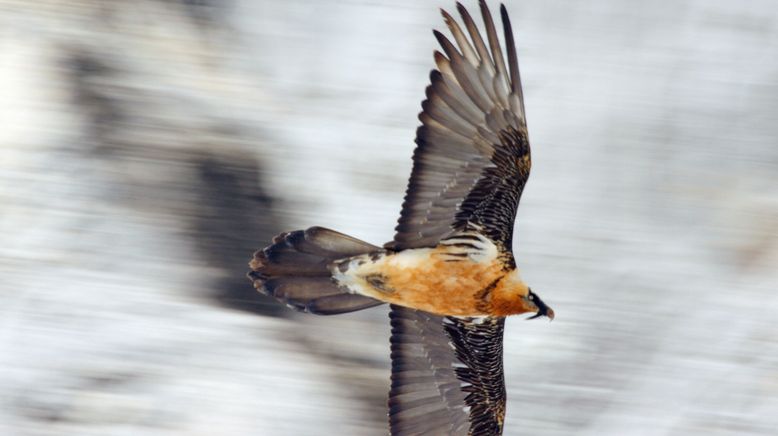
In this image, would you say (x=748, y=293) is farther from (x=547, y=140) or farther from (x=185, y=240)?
(x=185, y=240)

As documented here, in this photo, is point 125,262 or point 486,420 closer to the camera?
point 486,420

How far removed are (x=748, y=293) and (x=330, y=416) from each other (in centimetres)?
284

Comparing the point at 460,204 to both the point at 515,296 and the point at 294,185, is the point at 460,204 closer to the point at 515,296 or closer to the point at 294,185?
the point at 515,296

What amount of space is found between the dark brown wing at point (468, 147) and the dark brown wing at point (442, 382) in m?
0.64

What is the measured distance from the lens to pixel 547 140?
22.7 ft

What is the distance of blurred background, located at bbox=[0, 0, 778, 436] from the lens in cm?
692

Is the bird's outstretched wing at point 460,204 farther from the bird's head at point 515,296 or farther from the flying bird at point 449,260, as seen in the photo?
the bird's head at point 515,296

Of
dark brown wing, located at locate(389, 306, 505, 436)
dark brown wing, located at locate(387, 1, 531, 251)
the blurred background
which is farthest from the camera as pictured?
the blurred background

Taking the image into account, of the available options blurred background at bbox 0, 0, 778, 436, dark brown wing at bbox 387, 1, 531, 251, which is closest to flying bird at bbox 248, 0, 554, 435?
dark brown wing at bbox 387, 1, 531, 251

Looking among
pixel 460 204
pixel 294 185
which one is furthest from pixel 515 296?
pixel 294 185

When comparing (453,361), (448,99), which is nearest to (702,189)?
(453,361)

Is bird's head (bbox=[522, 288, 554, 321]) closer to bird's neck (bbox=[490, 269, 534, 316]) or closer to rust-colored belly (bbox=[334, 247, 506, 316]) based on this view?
bird's neck (bbox=[490, 269, 534, 316])

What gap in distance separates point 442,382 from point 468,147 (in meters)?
1.43

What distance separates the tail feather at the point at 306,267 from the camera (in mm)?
5414
